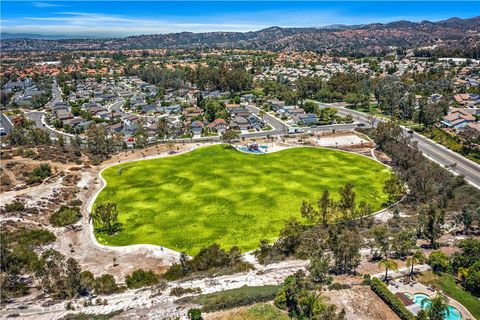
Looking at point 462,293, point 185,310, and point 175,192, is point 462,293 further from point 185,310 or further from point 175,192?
point 175,192

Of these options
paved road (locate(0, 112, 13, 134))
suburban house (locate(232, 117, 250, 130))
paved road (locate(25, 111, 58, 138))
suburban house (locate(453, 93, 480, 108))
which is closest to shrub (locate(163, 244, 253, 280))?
suburban house (locate(232, 117, 250, 130))

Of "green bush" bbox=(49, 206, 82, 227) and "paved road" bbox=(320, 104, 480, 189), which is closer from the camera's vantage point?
A: "green bush" bbox=(49, 206, 82, 227)

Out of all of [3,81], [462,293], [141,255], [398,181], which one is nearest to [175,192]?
[141,255]

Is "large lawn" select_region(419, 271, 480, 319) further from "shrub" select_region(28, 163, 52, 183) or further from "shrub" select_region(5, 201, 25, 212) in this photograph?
"shrub" select_region(28, 163, 52, 183)

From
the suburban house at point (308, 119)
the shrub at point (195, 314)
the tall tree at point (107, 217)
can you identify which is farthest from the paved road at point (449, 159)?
the tall tree at point (107, 217)

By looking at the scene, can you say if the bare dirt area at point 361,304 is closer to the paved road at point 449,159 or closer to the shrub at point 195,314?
the shrub at point 195,314

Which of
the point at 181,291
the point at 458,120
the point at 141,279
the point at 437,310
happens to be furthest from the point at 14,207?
the point at 458,120
